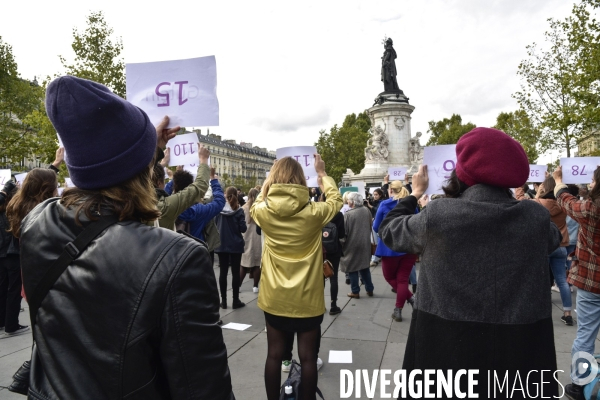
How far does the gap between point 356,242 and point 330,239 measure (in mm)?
1425

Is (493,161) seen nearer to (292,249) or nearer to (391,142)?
(292,249)

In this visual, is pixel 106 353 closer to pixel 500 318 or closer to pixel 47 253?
pixel 47 253

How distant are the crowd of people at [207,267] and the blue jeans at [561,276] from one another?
88.9 inches

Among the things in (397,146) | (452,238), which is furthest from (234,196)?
(397,146)

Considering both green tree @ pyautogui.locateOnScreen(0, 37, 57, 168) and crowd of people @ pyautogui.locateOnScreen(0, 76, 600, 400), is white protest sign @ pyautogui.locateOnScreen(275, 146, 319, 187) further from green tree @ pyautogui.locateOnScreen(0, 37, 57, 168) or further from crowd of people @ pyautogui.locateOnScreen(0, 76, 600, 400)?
green tree @ pyautogui.locateOnScreen(0, 37, 57, 168)

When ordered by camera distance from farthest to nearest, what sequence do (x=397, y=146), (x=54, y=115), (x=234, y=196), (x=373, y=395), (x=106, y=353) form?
(x=397, y=146) → (x=234, y=196) → (x=373, y=395) → (x=54, y=115) → (x=106, y=353)

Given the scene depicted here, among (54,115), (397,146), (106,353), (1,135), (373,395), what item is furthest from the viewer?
(397,146)

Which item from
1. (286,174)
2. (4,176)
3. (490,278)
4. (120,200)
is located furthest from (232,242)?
(120,200)

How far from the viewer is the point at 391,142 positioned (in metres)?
33.3

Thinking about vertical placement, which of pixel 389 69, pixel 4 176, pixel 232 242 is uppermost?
pixel 389 69

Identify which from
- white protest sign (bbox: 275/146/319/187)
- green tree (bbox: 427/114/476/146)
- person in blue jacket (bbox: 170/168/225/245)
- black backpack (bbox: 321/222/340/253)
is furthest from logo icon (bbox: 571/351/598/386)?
green tree (bbox: 427/114/476/146)

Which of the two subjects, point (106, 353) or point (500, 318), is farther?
point (500, 318)

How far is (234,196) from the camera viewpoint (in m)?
6.89

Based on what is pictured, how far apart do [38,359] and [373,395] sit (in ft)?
10.8
